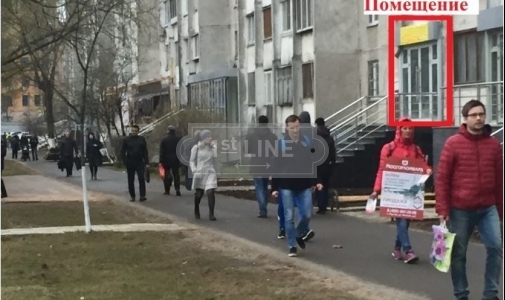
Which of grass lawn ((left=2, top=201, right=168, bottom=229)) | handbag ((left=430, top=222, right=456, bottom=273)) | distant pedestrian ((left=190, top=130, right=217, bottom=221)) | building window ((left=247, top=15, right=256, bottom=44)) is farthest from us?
building window ((left=247, top=15, right=256, bottom=44))

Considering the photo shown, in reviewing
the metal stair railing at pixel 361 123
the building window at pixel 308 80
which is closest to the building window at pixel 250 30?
the building window at pixel 308 80

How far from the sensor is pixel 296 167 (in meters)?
12.2

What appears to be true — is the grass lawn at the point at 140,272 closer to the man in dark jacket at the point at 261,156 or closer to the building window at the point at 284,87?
the man in dark jacket at the point at 261,156

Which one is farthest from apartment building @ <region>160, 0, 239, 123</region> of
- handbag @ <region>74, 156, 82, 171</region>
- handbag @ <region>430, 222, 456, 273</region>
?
handbag @ <region>430, 222, 456, 273</region>

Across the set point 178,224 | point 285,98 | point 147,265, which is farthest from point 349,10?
point 147,265

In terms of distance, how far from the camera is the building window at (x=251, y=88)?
44.1 meters

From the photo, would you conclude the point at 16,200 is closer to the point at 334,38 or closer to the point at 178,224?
the point at 178,224

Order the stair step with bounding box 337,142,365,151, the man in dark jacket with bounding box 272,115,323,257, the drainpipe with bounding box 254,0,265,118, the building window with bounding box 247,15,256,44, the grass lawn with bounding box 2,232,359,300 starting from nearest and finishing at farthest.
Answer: the grass lawn with bounding box 2,232,359,300
the man in dark jacket with bounding box 272,115,323,257
the stair step with bounding box 337,142,365,151
the drainpipe with bounding box 254,0,265,118
the building window with bounding box 247,15,256,44

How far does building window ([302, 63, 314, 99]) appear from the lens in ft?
116

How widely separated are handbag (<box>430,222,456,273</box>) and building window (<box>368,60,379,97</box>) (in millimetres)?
24983

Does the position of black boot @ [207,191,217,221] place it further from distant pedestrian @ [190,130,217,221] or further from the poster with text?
the poster with text

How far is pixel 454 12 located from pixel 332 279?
4075mm

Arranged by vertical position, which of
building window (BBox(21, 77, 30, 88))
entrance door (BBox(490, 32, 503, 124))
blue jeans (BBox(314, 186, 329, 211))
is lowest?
blue jeans (BBox(314, 186, 329, 211))

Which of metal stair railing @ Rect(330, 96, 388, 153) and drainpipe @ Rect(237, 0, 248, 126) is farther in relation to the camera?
drainpipe @ Rect(237, 0, 248, 126)
